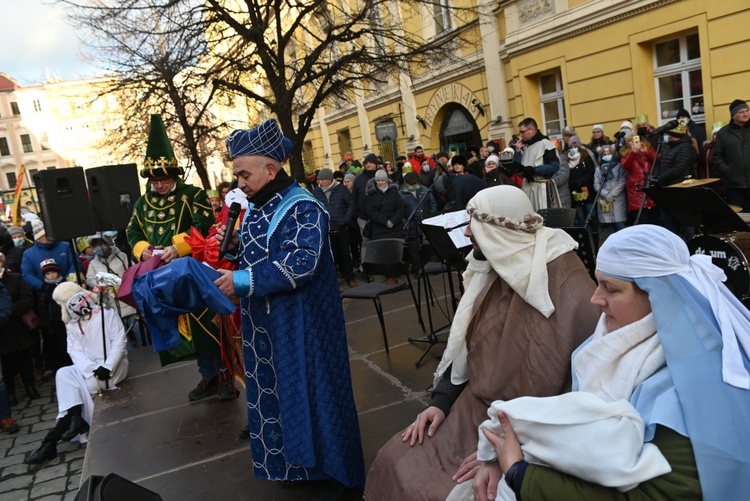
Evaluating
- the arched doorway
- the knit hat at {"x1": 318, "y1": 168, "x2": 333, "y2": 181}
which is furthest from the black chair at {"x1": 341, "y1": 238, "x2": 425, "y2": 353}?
the arched doorway

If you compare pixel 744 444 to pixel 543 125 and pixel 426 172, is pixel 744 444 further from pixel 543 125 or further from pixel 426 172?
pixel 543 125

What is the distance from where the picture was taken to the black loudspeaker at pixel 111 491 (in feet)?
5.59

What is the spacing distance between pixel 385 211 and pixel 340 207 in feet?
3.18

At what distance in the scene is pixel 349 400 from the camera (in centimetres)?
312

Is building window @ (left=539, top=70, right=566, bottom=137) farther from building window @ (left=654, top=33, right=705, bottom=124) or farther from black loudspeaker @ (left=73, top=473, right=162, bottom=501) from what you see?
black loudspeaker @ (left=73, top=473, right=162, bottom=501)

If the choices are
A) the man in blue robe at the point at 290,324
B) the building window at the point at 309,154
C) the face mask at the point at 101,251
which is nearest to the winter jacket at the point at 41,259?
the face mask at the point at 101,251

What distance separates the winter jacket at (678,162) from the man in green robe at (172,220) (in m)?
5.66

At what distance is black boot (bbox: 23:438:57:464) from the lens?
5.10 meters

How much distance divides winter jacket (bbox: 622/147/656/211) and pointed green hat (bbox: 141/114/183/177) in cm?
621

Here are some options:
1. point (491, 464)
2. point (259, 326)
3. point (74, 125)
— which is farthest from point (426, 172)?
point (74, 125)

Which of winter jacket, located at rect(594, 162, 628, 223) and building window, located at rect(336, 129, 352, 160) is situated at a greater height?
building window, located at rect(336, 129, 352, 160)

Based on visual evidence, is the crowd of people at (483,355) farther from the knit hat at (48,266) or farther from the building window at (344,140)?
the building window at (344,140)

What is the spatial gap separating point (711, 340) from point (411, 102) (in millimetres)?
18015

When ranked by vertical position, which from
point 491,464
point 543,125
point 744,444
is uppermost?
point 543,125
